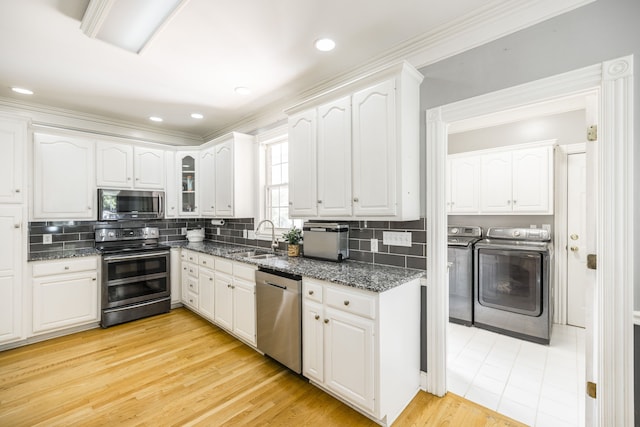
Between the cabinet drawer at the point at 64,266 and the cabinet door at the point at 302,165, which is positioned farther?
the cabinet drawer at the point at 64,266

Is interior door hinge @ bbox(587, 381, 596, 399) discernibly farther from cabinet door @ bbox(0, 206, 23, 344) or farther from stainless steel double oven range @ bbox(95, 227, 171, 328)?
cabinet door @ bbox(0, 206, 23, 344)

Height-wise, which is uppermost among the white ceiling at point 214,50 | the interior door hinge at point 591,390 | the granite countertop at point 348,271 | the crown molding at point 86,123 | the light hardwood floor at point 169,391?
the white ceiling at point 214,50

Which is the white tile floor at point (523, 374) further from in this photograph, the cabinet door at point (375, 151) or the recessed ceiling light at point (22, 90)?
the recessed ceiling light at point (22, 90)

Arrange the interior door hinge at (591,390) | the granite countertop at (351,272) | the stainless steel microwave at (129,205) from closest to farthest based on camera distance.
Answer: the interior door hinge at (591,390) < the granite countertop at (351,272) < the stainless steel microwave at (129,205)

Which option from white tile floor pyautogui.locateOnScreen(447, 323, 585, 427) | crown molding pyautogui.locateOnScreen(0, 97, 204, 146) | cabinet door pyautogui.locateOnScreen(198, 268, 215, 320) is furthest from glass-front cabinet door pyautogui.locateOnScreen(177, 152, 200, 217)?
white tile floor pyautogui.locateOnScreen(447, 323, 585, 427)

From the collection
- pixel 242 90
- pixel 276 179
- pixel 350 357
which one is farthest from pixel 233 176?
pixel 350 357

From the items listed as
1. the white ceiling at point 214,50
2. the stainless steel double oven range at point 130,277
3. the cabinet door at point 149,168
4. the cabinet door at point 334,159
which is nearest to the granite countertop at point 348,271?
the cabinet door at point 334,159

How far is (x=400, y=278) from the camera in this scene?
1975 millimetres

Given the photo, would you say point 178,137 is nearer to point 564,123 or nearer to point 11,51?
point 11,51

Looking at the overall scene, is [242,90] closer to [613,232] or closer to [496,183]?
[613,232]

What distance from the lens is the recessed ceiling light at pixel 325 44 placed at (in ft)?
7.11

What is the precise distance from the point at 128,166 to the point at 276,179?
206cm

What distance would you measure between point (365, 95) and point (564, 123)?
113 inches

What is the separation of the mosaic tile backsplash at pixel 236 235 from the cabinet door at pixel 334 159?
→ 36cm
